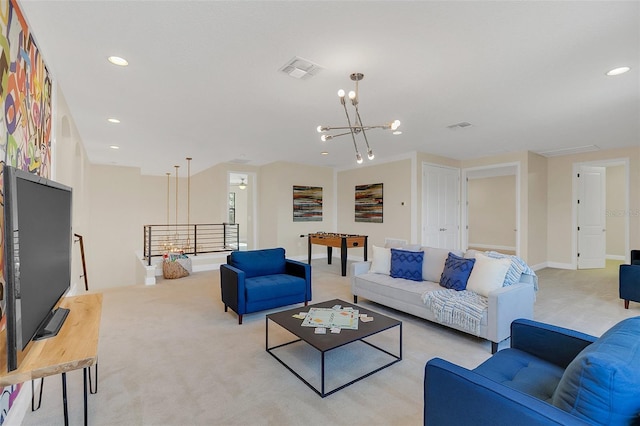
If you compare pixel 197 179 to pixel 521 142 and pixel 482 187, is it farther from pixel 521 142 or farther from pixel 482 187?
pixel 482 187

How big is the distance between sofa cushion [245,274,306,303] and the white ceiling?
2.15 metres

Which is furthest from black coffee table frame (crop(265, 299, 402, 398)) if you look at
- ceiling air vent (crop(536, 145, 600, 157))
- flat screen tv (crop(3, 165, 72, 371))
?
ceiling air vent (crop(536, 145, 600, 157))

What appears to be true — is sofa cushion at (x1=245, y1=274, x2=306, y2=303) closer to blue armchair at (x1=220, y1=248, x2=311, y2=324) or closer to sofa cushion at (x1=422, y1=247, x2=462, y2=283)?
blue armchair at (x1=220, y1=248, x2=311, y2=324)

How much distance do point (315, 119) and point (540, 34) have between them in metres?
2.61

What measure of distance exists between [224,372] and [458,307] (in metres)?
2.19

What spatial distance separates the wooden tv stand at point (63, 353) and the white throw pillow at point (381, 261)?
3137 mm

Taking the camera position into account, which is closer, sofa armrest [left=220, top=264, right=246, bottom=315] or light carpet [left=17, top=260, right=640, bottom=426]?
light carpet [left=17, top=260, right=640, bottom=426]

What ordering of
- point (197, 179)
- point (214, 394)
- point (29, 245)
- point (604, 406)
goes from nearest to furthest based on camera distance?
point (604, 406)
point (29, 245)
point (214, 394)
point (197, 179)

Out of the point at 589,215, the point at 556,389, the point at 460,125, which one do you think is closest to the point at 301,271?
the point at 556,389

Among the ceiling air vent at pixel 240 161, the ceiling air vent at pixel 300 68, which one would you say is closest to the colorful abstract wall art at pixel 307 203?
the ceiling air vent at pixel 240 161

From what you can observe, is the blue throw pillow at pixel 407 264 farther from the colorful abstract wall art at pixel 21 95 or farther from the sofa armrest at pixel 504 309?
the colorful abstract wall art at pixel 21 95

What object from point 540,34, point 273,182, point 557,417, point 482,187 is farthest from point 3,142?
point 482,187

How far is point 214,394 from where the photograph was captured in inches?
84.8

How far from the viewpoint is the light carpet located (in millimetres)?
1938
